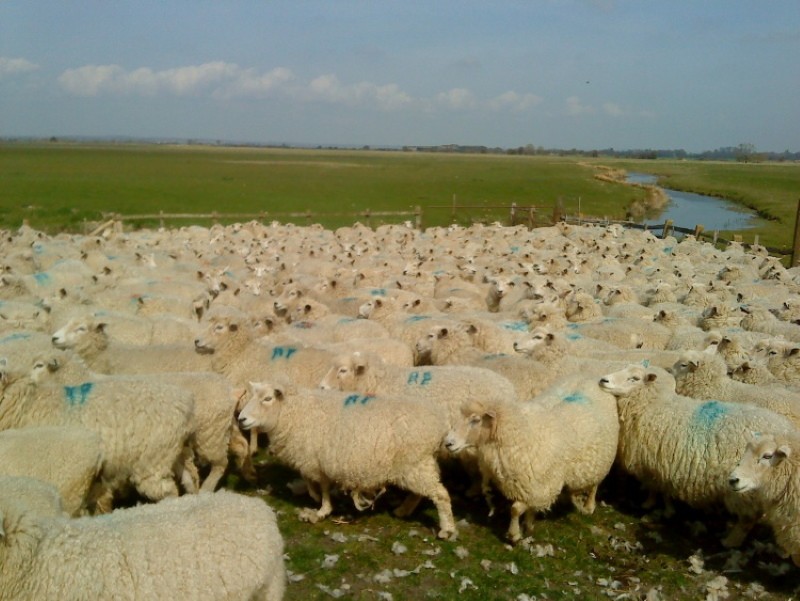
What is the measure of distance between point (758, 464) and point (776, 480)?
0.74 feet

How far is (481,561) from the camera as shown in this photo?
7117 mm

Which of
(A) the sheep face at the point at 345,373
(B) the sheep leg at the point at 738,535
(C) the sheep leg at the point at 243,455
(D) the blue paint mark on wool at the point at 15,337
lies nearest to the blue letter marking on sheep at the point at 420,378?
(A) the sheep face at the point at 345,373

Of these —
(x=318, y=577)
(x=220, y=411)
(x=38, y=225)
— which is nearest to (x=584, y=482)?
(x=318, y=577)

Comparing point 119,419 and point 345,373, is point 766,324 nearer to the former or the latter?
point 345,373

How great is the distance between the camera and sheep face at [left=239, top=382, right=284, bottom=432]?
7.98 m

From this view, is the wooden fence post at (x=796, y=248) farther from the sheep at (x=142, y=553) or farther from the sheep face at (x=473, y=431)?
the sheep at (x=142, y=553)

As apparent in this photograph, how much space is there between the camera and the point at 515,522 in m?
7.45

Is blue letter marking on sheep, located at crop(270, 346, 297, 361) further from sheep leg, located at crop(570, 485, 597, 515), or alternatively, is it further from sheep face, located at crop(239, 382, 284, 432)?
sheep leg, located at crop(570, 485, 597, 515)

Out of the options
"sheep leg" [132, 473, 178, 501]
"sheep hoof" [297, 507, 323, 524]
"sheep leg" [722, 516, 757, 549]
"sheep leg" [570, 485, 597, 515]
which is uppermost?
"sheep leg" [132, 473, 178, 501]

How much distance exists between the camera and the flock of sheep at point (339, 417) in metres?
4.83

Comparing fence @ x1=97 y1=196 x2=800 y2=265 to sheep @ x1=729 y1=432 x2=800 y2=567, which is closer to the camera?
sheep @ x1=729 y1=432 x2=800 y2=567

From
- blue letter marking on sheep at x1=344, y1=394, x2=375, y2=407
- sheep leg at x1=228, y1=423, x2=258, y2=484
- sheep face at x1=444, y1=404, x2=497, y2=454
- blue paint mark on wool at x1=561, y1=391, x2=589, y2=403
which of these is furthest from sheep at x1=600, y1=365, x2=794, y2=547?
sheep leg at x1=228, y1=423, x2=258, y2=484

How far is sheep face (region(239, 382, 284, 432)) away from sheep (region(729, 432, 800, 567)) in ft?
16.5

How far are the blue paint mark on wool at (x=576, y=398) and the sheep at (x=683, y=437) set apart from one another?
352 millimetres
